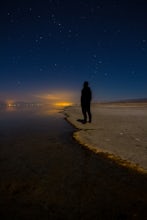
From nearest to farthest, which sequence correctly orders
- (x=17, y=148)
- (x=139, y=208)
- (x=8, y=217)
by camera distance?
(x=8, y=217) → (x=139, y=208) → (x=17, y=148)

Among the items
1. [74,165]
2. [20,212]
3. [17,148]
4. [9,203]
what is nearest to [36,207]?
[20,212]

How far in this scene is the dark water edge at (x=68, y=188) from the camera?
2820mm

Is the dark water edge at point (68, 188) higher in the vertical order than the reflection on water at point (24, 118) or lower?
higher

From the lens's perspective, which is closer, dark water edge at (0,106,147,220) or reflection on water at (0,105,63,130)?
dark water edge at (0,106,147,220)

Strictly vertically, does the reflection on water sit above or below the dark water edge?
below

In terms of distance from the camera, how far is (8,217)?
2.71 metres

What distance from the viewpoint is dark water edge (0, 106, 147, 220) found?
282 cm

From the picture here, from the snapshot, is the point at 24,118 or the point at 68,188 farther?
the point at 24,118

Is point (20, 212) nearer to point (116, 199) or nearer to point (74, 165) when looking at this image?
point (116, 199)

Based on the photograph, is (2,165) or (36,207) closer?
(36,207)

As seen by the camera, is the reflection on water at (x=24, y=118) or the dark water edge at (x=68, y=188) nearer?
the dark water edge at (x=68, y=188)

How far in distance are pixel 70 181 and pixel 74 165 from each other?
898 mm

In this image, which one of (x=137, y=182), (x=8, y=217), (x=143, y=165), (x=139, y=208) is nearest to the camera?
(x=8, y=217)

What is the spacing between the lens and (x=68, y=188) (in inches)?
139
